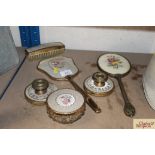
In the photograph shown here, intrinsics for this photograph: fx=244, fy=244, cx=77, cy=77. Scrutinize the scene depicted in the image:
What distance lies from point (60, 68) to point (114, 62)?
17 centimetres

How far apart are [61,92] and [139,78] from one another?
0.25 m

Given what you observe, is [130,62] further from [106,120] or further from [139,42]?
[106,120]

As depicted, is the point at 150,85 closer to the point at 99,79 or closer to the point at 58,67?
the point at 99,79

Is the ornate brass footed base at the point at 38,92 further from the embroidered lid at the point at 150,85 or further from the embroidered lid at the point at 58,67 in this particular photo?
the embroidered lid at the point at 150,85

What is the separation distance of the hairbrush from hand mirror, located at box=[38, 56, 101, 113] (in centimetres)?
3

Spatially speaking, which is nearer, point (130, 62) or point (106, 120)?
point (106, 120)

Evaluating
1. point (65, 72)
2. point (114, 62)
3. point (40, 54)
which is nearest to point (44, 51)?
point (40, 54)

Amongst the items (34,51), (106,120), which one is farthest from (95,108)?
(34,51)

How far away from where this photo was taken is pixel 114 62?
0.75m

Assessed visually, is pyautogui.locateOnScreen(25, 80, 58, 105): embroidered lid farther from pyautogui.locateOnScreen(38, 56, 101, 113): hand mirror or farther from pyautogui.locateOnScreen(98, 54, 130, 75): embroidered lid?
pyautogui.locateOnScreen(98, 54, 130, 75): embroidered lid

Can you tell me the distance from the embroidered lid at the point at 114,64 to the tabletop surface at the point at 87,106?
2cm

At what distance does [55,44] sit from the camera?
2.71ft

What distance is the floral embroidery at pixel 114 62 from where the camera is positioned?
2.43ft

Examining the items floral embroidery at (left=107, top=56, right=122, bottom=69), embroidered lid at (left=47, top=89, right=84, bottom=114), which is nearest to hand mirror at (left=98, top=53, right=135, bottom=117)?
floral embroidery at (left=107, top=56, right=122, bottom=69)
